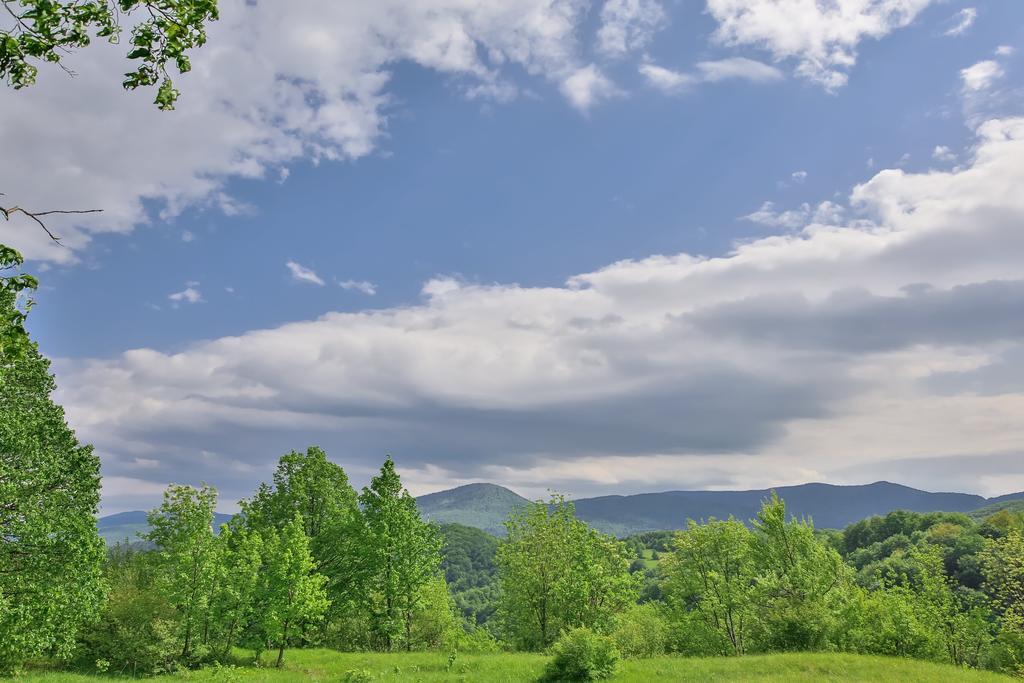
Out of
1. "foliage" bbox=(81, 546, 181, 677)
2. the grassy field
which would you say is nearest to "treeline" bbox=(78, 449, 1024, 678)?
"foliage" bbox=(81, 546, 181, 677)

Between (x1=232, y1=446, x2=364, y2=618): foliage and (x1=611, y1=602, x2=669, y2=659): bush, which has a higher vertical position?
(x1=232, y1=446, x2=364, y2=618): foliage

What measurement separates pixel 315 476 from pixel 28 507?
30657 millimetres

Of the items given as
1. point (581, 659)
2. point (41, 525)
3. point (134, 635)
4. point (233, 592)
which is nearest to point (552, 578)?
point (581, 659)

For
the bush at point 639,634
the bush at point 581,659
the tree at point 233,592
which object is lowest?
the bush at point 639,634

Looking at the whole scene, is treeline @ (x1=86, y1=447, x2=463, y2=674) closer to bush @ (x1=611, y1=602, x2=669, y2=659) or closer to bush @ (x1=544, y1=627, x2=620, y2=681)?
bush @ (x1=611, y1=602, x2=669, y2=659)

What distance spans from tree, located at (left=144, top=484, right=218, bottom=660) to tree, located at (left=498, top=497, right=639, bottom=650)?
939 inches

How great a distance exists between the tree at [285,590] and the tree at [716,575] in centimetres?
3356

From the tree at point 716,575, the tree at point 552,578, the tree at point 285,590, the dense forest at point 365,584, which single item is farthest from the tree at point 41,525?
the tree at point 716,575

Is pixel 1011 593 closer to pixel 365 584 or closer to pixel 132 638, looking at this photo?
pixel 365 584

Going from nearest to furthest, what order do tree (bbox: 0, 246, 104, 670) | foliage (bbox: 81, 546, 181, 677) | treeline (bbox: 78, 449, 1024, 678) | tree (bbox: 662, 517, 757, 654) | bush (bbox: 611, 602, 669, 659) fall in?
1. tree (bbox: 0, 246, 104, 670)
2. foliage (bbox: 81, 546, 181, 677)
3. treeline (bbox: 78, 449, 1024, 678)
4. bush (bbox: 611, 602, 669, 659)
5. tree (bbox: 662, 517, 757, 654)

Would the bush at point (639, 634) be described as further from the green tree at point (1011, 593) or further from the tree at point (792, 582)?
the green tree at point (1011, 593)

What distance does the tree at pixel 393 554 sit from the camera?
2040 inches

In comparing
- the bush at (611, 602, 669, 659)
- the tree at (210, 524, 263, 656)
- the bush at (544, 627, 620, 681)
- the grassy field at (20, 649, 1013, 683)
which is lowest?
the bush at (611, 602, 669, 659)

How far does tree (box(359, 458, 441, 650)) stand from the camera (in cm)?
5181
